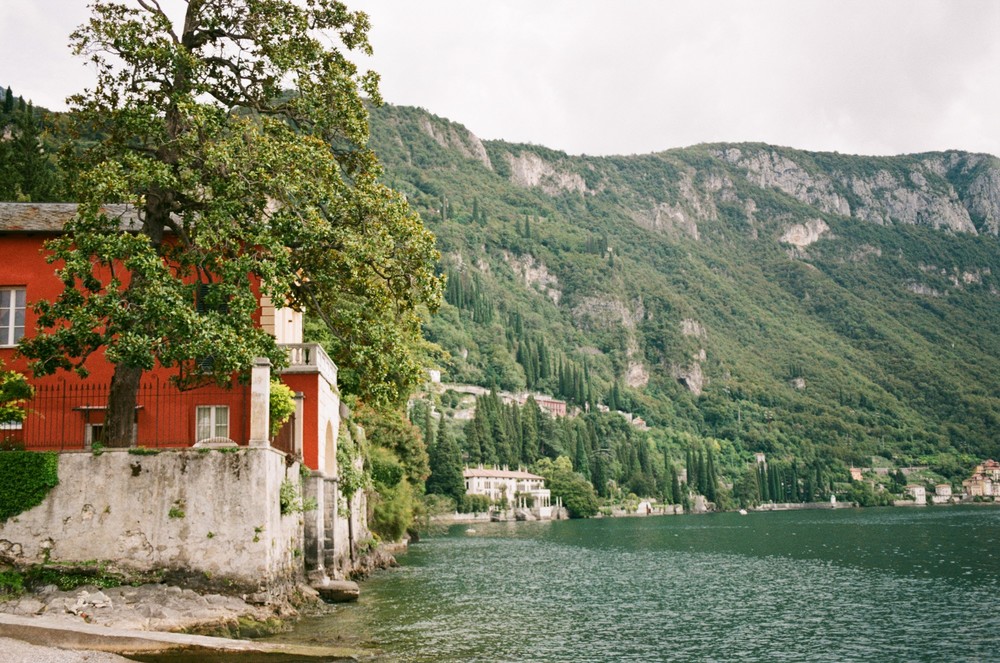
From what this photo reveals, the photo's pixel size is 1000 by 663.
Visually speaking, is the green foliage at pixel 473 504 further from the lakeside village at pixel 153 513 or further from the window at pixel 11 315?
the window at pixel 11 315

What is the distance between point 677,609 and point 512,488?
140 meters

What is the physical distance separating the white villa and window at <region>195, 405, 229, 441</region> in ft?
438

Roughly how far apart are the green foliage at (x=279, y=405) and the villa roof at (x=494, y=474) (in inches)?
5429

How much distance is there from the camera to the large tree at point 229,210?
23.2 metres

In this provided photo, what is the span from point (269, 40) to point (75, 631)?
617 inches

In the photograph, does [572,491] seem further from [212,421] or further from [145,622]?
[145,622]

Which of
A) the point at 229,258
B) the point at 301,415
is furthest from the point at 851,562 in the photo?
the point at 229,258

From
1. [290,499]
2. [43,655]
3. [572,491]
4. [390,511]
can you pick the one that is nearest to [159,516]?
[290,499]

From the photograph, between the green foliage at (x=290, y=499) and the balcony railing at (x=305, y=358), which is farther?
the balcony railing at (x=305, y=358)

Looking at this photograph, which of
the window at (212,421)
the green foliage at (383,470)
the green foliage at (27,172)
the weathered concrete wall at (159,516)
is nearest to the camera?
the weathered concrete wall at (159,516)

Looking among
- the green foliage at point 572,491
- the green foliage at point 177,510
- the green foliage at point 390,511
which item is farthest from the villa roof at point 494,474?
the green foliage at point 177,510

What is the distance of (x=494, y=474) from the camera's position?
17212cm

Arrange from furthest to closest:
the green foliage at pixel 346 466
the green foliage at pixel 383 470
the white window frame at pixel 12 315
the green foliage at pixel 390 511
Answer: the green foliage at pixel 390 511 → the green foliage at pixel 383 470 → the green foliage at pixel 346 466 → the white window frame at pixel 12 315

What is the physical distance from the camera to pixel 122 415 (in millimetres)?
24219
